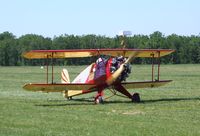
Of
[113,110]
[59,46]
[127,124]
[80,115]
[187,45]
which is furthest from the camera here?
[59,46]

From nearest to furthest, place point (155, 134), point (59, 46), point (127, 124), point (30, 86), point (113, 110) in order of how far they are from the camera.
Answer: point (155, 134) < point (127, 124) < point (113, 110) < point (30, 86) < point (59, 46)

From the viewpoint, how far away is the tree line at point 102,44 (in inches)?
5792

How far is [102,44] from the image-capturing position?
158 metres

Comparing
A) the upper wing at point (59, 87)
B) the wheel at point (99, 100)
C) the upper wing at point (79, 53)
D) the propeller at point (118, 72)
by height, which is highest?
the upper wing at point (79, 53)

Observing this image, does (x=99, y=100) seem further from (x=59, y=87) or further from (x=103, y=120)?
(x=103, y=120)

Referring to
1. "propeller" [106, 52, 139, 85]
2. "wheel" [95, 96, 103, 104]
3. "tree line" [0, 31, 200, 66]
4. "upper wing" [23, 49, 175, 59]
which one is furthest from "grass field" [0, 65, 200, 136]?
"tree line" [0, 31, 200, 66]

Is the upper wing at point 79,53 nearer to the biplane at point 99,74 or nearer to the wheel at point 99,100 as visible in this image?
the biplane at point 99,74

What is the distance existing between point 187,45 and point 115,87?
132720 mm

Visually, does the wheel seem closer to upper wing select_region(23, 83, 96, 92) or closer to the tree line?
upper wing select_region(23, 83, 96, 92)

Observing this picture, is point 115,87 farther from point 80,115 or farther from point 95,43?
point 95,43

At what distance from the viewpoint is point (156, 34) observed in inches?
6668

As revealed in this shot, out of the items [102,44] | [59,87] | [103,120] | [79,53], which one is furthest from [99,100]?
[102,44]

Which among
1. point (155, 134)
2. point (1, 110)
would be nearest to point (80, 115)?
point (1, 110)

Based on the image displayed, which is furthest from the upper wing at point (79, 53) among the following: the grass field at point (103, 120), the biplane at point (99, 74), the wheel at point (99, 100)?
the grass field at point (103, 120)
